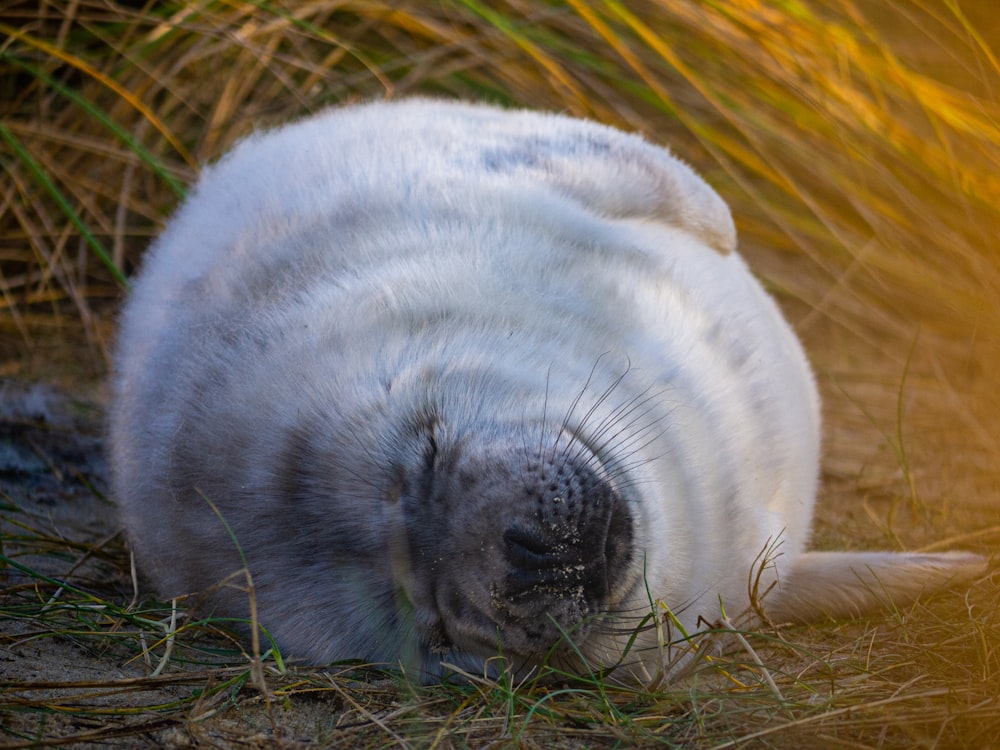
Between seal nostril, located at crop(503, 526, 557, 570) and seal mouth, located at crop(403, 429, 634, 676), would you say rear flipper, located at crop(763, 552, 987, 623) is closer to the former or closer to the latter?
seal mouth, located at crop(403, 429, 634, 676)

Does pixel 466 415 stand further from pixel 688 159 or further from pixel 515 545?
pixel 688 159

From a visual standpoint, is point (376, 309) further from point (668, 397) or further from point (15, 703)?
point (15, 703)

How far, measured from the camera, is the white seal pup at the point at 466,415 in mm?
1880

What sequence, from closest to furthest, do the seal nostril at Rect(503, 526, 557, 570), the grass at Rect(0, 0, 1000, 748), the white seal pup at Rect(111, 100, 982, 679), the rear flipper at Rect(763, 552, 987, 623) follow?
the seal nostril at Rect(503, 526, 557, 570) → the white seal pup at Rect(111, 100, 982, 679) → the rear flipper at Rect(763, 552, 987, 623) → the grass at Rect(0, 0, 1000, 748)

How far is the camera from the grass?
2672mm

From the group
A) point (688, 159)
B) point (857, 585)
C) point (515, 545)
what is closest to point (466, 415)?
point (515, 545)

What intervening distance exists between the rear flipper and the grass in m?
0.05

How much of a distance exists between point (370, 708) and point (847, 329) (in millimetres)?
3561

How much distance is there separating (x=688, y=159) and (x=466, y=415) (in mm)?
3277

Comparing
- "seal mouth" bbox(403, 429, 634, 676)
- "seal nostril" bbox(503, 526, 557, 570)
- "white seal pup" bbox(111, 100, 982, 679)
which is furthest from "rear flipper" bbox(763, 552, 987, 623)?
"seal nostril" bbox(503, 526, 557, 570)

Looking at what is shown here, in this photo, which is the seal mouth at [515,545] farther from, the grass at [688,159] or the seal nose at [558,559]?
the grass at [688,159]

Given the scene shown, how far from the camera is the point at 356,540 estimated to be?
6.34ft

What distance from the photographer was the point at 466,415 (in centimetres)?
195

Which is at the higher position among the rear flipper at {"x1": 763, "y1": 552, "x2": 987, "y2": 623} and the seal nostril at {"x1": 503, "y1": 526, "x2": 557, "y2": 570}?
the seal nostril at {"x1": 503, "y1": 526, "x2": 557, "y2": 570}
